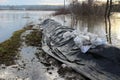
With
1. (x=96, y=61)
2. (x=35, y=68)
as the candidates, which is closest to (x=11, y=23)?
(x=35, y=68)

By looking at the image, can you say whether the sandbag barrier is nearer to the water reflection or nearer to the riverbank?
the riverbank

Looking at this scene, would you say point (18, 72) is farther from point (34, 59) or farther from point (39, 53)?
point (39, 53)

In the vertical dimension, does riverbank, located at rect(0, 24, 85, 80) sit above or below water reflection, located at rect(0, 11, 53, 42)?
above

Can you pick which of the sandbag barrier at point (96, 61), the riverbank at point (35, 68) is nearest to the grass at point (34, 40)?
the riverbank at point (35, 68)

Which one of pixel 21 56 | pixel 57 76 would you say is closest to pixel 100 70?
pixel 57 76

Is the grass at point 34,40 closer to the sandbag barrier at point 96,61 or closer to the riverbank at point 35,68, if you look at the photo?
the riverbank at point 35,68

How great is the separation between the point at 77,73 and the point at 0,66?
247 cm

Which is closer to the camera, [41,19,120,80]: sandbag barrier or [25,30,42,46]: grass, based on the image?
[41,19,120,80]: sandbag barrier

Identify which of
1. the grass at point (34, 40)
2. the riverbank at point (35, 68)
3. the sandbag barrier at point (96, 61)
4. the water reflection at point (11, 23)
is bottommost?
the water reflection at point (11, 23)

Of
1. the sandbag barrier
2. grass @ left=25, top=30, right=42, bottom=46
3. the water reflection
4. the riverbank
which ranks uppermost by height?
the sandbag barrier

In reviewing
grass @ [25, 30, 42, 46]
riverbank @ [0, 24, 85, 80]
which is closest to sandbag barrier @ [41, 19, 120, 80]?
riverbank @ [0, 24, 85, 80]

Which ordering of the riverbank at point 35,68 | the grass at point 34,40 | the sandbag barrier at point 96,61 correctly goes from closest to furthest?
the sandbag barrier at point 96,61 < the riverbank at point 35,68 < the grass at point 34,40

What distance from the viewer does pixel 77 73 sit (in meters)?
6.29

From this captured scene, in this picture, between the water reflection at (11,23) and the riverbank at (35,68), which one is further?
the water reflection at (11,23)
